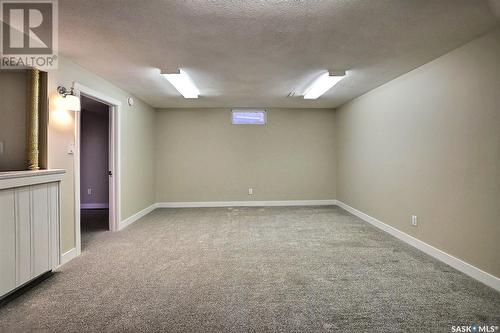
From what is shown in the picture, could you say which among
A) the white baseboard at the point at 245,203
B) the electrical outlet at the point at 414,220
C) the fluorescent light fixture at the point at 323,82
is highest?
the fluorescent light fixture at the point at 323,82

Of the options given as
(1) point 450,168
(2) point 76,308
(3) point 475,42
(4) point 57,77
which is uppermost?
(3) point 475,42

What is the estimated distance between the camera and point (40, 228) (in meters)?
2.49

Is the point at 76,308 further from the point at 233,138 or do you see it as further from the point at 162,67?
the point at 233,138

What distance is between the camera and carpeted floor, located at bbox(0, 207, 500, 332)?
188 centimetres

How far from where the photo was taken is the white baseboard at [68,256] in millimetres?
2943

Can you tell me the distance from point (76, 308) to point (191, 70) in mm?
2853

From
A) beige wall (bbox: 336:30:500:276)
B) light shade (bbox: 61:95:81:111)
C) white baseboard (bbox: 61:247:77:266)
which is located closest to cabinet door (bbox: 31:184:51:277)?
white baseboard (bbox: 61:247:77:266)

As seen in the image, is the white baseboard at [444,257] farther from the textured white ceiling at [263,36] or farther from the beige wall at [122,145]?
the beige wall at [122,145]

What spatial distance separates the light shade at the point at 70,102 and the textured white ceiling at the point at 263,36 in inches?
19.1

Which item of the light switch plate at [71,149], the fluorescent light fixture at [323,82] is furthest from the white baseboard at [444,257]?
the light switch plate at [71,149]

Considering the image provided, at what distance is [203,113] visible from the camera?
622 cm

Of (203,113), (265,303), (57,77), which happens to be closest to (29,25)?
(57,77)

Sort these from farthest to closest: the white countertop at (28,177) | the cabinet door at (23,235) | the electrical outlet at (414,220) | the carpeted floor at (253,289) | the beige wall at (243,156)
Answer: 1. the beige wall at (243,156)
2. the electrical outlet at (414,220)
3. the cabinet door at (23,235)
4. the white countertop at (28,177)
5. the carpeted floor at (253,289)

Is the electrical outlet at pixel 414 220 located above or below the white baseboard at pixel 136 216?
above
